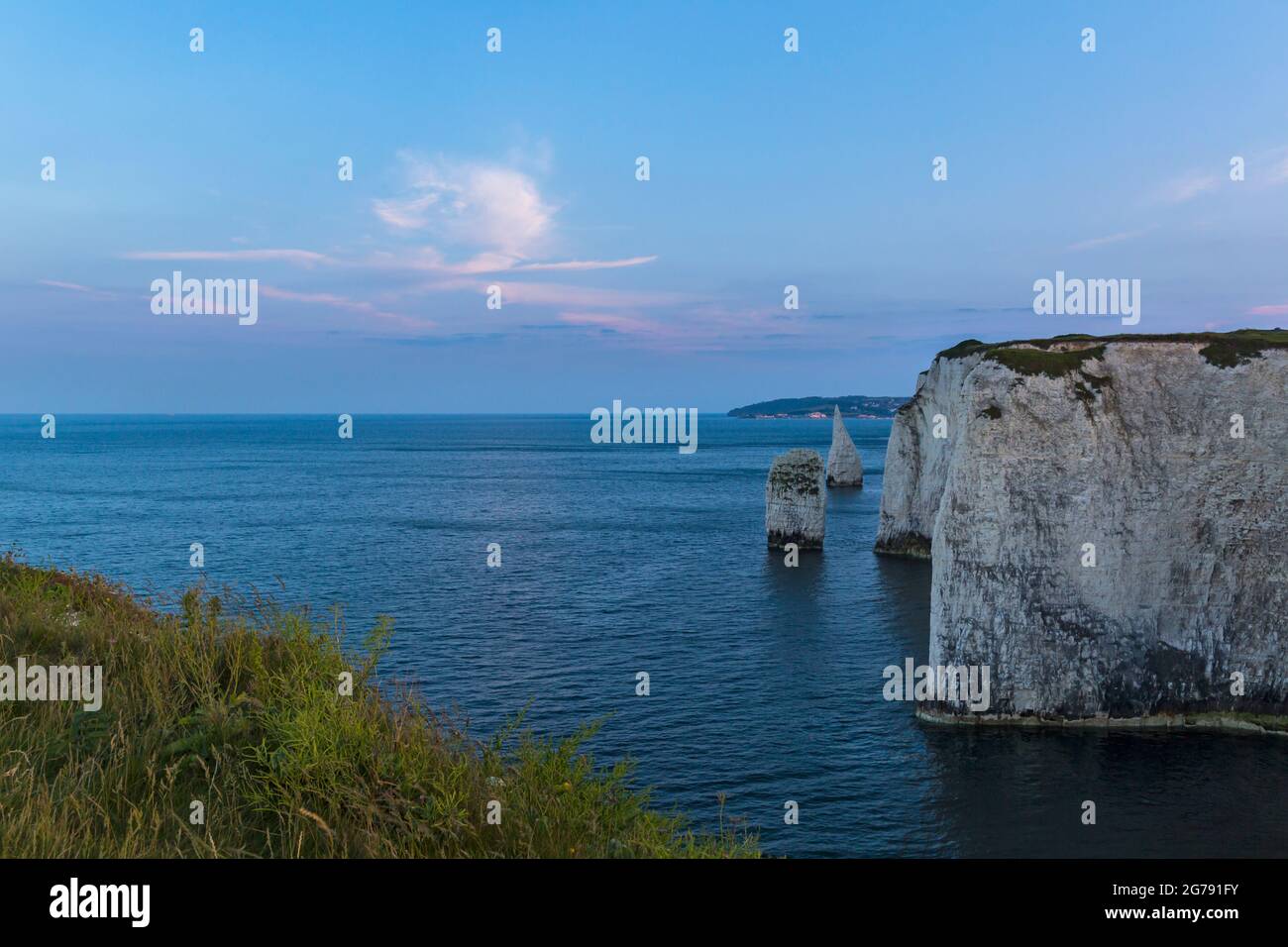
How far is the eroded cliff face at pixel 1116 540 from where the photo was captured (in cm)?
3159

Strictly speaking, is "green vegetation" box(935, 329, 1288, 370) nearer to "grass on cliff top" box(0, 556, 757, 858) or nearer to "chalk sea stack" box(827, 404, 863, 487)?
"grass on cliff top" box(0, 556, 757, 858)

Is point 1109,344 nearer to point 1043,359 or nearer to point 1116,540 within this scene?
point 1043,359

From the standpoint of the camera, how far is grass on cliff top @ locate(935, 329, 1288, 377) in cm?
3291

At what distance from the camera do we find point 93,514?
91500 mm

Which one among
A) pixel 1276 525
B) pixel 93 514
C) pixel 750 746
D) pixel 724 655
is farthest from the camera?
pixel 93 514

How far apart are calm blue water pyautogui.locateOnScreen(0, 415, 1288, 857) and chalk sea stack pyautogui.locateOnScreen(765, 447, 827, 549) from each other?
226 cm

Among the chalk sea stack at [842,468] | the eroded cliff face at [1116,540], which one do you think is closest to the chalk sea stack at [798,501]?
the eroded cliff face at [1116,540]

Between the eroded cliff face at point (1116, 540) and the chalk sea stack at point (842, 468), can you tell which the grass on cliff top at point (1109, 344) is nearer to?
the eroded cliff face at point (1116, 540)

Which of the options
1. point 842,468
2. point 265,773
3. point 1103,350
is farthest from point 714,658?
point 842,468

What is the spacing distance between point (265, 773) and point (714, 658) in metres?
33.2

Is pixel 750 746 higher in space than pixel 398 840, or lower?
lower
